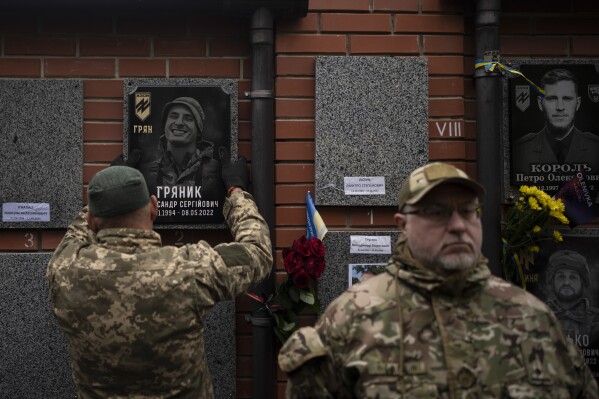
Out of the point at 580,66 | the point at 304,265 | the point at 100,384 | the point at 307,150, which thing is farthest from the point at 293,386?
the point at 580,66

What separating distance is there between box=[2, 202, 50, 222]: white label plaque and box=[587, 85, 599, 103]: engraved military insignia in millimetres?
2902

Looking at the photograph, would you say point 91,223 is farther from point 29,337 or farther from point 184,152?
point 29,337

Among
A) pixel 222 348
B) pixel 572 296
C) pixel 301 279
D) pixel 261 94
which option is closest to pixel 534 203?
pixel 572 296

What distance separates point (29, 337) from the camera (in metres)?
3.78

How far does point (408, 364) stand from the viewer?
2164 mm

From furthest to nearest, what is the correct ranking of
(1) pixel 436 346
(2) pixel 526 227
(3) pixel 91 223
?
(2) pixel 526 227, (3) pixel 91 223, (1) pixel 436 346

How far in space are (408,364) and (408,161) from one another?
184 centimetres

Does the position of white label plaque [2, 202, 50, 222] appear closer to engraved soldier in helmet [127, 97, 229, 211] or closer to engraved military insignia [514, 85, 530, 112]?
engraved soldier in helmet [127, 97, 229, 211]

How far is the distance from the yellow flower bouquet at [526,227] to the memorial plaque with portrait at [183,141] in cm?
147

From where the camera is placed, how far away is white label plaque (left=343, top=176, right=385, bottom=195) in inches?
151

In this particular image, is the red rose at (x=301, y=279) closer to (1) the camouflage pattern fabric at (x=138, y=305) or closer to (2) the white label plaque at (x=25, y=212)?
(1) the camouflage pattern fabric at (x=138, y=305)

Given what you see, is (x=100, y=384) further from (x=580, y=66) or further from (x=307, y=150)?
(x=580, y=66)

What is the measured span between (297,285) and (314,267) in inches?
6.5

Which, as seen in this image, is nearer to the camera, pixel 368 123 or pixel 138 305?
pixel 138 305
